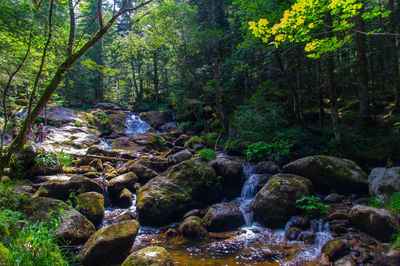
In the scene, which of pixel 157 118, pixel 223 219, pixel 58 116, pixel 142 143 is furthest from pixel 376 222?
pixel 58 116

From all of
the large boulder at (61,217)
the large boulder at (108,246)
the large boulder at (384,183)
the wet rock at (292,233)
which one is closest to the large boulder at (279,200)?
the wet rock at (292,233)

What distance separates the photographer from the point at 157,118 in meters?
22.4

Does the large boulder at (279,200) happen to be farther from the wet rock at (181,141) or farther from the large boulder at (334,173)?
the wet rock at (181,141)

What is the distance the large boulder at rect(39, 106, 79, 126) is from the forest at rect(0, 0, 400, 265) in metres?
1.54

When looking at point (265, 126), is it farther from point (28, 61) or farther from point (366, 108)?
point (28, 61)

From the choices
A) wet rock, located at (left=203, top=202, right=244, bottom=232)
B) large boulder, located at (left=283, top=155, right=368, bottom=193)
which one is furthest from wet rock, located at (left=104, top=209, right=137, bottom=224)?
large boulder, located at (left=283, top=155, right=368, bottom=193)

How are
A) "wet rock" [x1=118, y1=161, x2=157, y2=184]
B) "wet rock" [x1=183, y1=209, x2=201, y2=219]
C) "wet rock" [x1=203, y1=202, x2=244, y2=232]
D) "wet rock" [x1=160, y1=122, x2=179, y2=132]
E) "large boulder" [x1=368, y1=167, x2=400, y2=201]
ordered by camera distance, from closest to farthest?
"large boulder" [x1=368, y1=167, x2=400, y2=201], "wet rock" [x1=203, y1=202, x2=244, y2=232], "wet rock" [x1=183, y1=209, x2=201, y2=219], "wet rock" [x1=118, y1=161, x2=157, y2=184], "wet rock" [x1=160, y1=122, x2=179, y2=132]

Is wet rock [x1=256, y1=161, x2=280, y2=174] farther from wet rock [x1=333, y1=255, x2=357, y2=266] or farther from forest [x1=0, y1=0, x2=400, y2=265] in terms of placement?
wet rock [x1=333, y1=255, x2=357, y2=266]

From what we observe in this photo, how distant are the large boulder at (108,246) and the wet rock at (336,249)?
427 cm

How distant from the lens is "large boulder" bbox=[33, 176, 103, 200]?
279 inches

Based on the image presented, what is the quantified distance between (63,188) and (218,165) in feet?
19.1

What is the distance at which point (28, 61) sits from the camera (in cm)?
552

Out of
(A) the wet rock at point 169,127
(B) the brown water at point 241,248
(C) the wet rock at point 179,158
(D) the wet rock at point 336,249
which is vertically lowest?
(B) the brown water at point 241,248

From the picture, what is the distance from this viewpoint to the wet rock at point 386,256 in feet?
12.1
